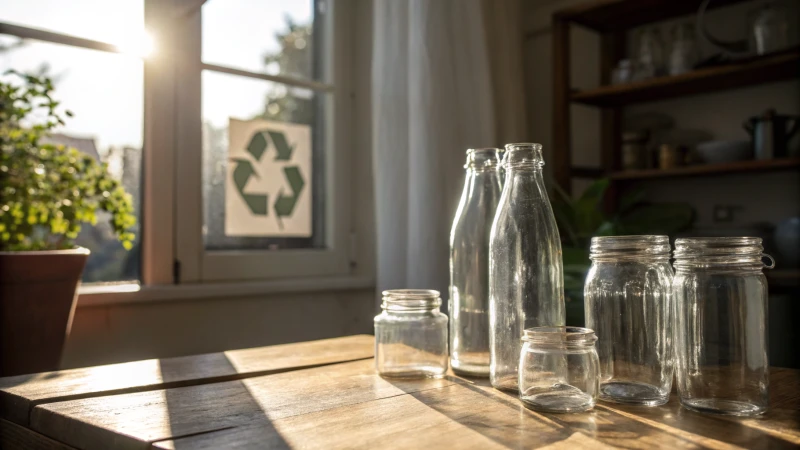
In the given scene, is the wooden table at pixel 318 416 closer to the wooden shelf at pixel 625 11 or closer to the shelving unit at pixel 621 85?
the shelving unit at pixel 621 85

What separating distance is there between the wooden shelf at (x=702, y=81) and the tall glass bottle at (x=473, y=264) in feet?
5.23

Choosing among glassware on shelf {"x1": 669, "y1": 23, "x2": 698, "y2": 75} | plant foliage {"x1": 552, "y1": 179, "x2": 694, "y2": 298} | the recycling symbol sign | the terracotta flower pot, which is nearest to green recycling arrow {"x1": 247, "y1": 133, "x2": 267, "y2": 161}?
the recycling symbol sign

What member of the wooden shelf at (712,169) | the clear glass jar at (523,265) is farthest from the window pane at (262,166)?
the clear glass jar at (523,265)

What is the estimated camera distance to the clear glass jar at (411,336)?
36.4 inches

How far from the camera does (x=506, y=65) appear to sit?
242 centimetres

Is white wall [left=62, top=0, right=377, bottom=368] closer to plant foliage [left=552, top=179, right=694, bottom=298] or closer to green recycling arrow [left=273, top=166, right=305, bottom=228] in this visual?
green recycling arrow [left=273, top=166, right=305, bottom=228]

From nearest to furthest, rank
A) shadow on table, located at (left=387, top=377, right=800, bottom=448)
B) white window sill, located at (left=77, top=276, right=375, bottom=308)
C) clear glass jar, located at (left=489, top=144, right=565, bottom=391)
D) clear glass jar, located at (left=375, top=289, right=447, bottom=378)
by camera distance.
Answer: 1. shadow on table, located at (left=387, top=377, right=800, bottom=448)
2. clear glass jar, located at (left=489, top=144, right=565, bottom=391)
3. clear glass jar, located at (left=375, top=289, right=447, bottom=378)
4. white window sill, located at (left=77, top=276, right=375, bottom=308)

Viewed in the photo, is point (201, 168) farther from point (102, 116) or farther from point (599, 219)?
point (599, 219)

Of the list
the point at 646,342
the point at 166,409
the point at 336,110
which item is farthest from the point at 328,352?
the point at 336,110

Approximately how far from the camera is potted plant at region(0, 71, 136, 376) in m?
1.34

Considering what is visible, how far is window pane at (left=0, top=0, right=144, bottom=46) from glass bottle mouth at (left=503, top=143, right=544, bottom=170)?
1.42m

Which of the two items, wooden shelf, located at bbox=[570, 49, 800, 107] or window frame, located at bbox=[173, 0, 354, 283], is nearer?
window frame, located at bbox=[173, 0, 354, 283]

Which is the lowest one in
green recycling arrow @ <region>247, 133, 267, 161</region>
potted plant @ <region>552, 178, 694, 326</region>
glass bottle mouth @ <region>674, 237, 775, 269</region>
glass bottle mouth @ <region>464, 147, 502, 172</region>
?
glass bottle mouth @ <region>674, 237, 775, 269</region>

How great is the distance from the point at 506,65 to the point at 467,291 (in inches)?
64.1
